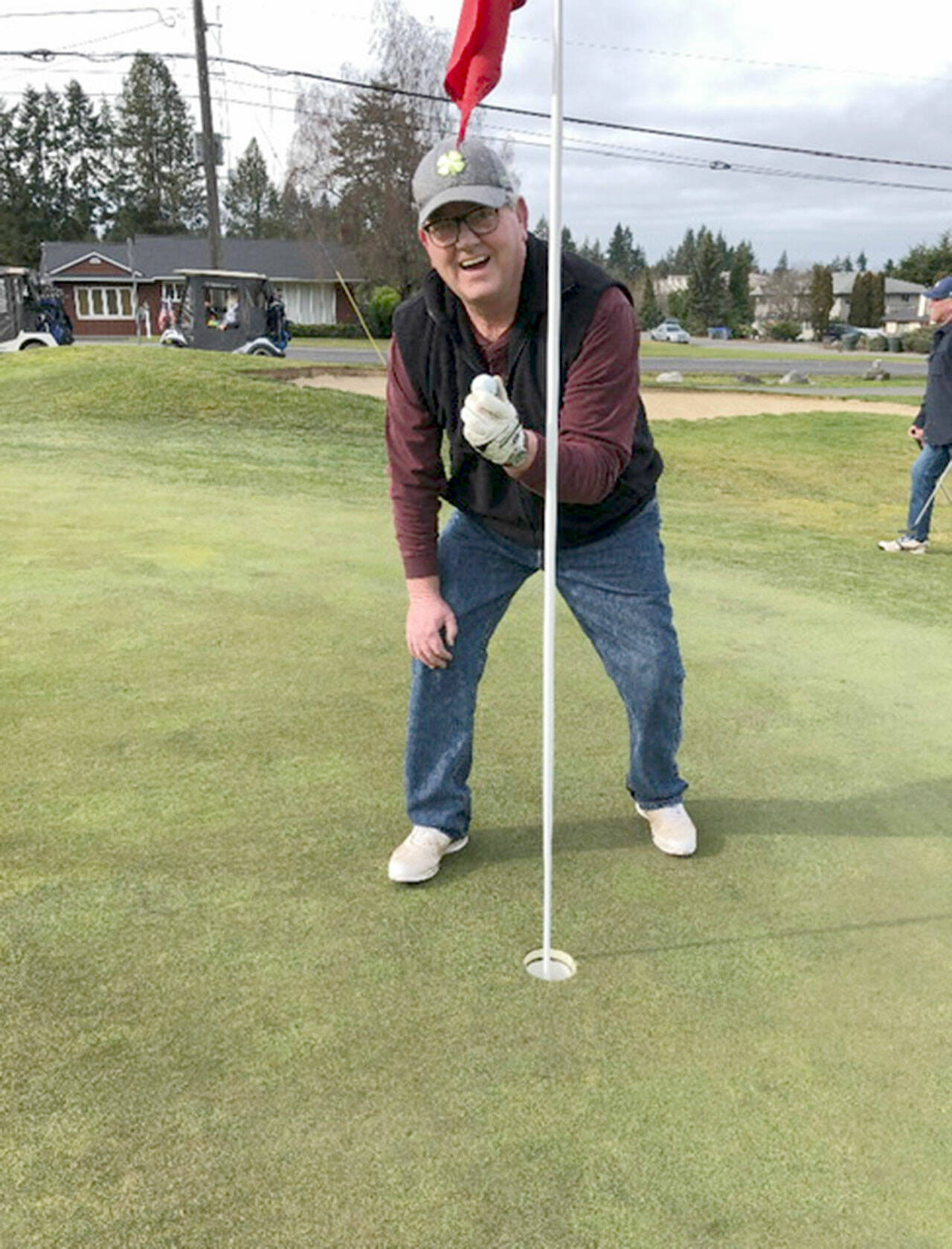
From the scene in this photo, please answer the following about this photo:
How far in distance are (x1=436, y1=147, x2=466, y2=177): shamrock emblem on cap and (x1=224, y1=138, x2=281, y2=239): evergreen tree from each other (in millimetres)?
71507

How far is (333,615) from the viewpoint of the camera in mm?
4562

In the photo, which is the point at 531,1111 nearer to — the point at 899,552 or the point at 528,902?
the point at 528,902

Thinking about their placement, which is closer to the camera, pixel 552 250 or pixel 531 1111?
pixel 531 1111

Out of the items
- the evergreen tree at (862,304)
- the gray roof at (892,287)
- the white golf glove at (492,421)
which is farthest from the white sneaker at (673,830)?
the gray roof at (892,287)

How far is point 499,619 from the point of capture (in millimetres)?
2654

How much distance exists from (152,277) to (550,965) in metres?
50.3

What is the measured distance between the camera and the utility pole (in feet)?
73.5

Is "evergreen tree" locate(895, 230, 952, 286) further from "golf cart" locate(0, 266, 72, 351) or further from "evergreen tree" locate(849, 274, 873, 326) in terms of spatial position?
"golf cart" locate(0, 266, 72, 351)

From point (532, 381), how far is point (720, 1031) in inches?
55.0

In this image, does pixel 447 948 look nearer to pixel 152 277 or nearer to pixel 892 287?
pixel 152 277

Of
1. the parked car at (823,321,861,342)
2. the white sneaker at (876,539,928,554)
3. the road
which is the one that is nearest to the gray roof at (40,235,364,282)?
the road

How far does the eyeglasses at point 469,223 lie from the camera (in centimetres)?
219

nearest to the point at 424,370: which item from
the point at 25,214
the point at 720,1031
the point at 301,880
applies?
the point at 301,880

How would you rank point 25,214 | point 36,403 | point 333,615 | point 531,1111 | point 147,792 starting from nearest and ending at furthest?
point 531,1111 < point 147,792 < point 333,615 < point 36,403 < point 25,214
